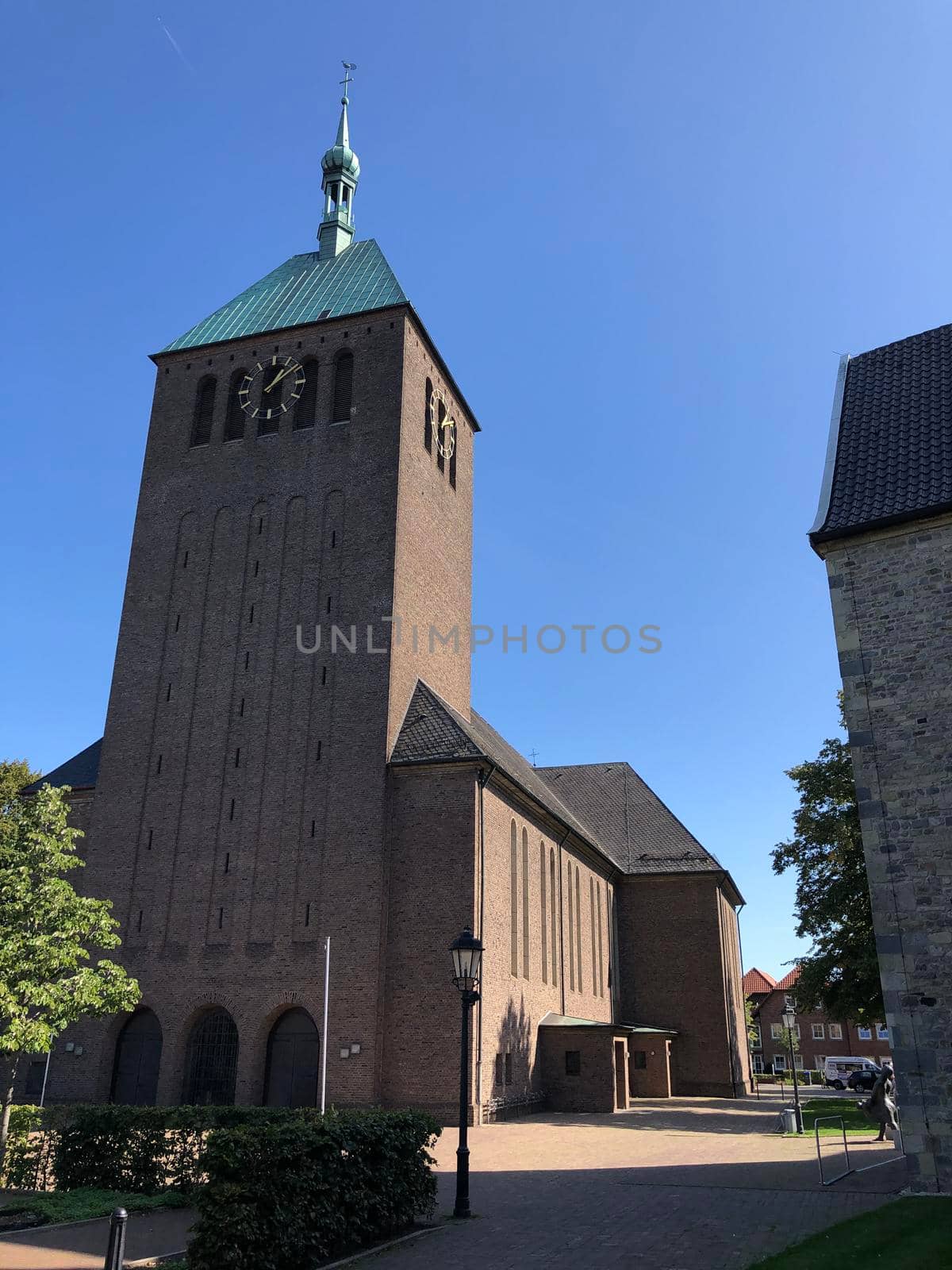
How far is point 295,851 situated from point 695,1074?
2216 centimetres

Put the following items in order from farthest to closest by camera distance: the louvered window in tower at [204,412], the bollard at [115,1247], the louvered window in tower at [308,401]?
the louvered window in tower at [204,412] < the louvered window in tower at [308,401] < the bollard at [115,1247]

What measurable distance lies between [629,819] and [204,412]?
27.1 metres

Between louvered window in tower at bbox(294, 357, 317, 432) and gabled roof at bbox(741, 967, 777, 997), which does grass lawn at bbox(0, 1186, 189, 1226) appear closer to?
louvered window in tower at bbox(294, 357, 317, 432)

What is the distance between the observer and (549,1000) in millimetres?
33188

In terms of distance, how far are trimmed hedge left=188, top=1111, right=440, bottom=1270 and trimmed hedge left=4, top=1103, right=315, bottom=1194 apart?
235 centimetres

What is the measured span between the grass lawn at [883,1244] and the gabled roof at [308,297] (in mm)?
30893

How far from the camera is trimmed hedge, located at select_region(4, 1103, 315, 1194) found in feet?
46.1

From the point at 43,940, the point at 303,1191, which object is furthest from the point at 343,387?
the point at 303,1191

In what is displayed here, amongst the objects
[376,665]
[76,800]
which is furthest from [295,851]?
[76,800]

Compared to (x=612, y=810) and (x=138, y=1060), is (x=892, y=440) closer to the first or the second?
(x=138, y=1060)

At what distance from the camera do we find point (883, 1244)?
9.84m

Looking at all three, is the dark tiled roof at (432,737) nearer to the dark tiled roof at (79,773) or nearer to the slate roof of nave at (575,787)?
the slate roof of nave at (575,787)

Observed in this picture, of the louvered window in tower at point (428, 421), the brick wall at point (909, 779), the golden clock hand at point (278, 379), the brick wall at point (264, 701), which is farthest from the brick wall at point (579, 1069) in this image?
the golden clock hand at point (278, 379)

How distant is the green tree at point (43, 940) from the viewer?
17156mm
